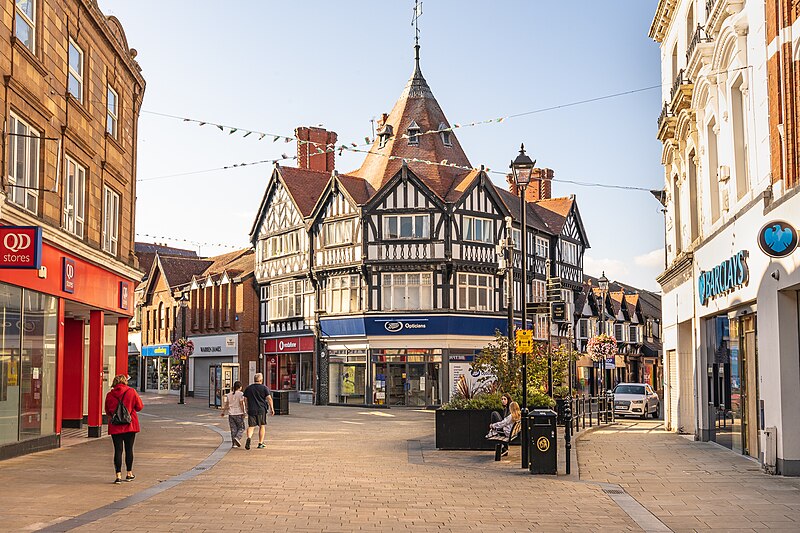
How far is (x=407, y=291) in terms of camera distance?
44219mm

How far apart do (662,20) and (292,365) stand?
30.3m

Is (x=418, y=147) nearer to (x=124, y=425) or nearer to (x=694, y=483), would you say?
(x=694, y=483)

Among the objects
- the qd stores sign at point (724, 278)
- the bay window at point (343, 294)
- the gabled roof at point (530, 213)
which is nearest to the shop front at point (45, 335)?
Result: the qd stores sign at point (724, 278)

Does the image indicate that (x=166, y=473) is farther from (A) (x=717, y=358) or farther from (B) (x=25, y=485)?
(A) (x=717, y=358)

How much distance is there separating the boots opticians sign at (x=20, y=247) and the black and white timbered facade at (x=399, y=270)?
95.1ft

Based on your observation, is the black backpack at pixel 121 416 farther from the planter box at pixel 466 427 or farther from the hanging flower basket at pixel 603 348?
the hanging flower basket at pixel 603 348

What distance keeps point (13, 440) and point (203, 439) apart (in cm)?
647

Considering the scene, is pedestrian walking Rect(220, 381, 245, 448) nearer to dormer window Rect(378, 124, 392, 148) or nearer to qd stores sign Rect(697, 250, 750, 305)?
qd stores sign Rect(697, 250, 750, 305)

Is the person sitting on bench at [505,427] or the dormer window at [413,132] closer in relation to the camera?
the person sitting on bench at [505,427]

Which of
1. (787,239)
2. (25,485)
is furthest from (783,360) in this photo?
(25,485)

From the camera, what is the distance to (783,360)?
1461 centimetres

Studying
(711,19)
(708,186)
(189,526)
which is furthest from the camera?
(708,186)

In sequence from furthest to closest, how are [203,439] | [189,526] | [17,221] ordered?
[203,439] → [17,221] → [189,526]

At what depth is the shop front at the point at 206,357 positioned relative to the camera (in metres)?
54.1
